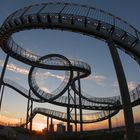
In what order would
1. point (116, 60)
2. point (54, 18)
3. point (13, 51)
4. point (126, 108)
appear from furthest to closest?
point (13, 51), point (54, 18), point (116, 60), point (126, 108)

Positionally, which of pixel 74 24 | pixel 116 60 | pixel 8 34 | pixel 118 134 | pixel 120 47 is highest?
pixel 8 34

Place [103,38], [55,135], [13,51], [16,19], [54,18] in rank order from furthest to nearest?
[55,135]
[13,51]
[16,19]
[54,18]
[103,38]

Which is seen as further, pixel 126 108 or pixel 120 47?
pixel 120 47

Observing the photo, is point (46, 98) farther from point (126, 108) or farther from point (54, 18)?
point (126, 108)

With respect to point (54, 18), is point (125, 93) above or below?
below

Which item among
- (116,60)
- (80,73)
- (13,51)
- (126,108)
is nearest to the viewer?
(126,108)

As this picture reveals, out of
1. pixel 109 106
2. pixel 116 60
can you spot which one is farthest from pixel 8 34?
pixel 109 106

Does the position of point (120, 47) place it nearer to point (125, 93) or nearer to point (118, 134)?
point (125, 93)

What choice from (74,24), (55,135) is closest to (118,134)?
(55,135)

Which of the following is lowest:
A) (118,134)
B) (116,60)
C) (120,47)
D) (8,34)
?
(118,134)
